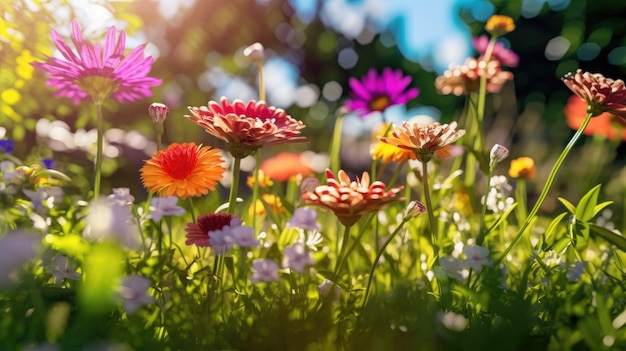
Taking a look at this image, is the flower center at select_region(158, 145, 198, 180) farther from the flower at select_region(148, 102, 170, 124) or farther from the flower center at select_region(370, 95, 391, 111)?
the flower center at select_region(370, 95, 391, 111)

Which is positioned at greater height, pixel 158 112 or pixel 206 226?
pixel 158 112

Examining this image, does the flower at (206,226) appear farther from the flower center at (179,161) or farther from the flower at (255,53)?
the flower at (255,53)

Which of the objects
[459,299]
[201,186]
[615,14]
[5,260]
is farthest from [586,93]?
[615,14]

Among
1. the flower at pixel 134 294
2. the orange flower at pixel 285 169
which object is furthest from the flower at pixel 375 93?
the flower at pixel 134 294

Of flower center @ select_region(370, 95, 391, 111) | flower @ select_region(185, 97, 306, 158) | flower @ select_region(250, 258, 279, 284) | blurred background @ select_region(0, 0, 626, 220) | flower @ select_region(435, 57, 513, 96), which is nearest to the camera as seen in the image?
flower @ select_region(250, 258, 279, 284)

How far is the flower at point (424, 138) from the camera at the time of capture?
3.55 ft

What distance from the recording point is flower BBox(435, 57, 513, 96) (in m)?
1.81

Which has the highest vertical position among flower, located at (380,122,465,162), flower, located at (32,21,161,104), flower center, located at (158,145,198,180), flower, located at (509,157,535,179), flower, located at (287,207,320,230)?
flower, located at (32,21,161,104)

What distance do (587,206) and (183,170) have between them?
30.7 inches

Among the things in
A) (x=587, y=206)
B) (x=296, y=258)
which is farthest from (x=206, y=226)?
(x=587, y=206)

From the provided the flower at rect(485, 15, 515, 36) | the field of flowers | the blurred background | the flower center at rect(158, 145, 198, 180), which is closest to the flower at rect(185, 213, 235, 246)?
the field of flowers

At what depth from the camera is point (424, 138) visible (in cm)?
109

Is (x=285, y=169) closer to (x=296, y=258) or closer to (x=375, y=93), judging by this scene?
(x=375, y=93)

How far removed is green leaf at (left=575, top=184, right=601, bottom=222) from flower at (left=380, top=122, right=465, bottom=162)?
0.34 meters
